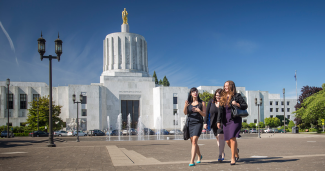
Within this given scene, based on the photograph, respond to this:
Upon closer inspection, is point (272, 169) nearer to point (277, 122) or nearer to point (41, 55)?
point (41, 55)

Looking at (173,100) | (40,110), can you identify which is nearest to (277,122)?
(173,100)

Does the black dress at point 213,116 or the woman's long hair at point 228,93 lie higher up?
the woman's long hair at point 228,93

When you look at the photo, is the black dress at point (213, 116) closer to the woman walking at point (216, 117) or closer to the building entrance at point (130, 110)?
the woman walking at point (216, 117)

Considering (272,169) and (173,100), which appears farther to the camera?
(173,100)

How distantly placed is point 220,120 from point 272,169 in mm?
1758

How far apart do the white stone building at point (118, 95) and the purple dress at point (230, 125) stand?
60447 millimetres

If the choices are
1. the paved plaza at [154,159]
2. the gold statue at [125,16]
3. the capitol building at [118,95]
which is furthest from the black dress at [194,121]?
the gold statue at [125,16]

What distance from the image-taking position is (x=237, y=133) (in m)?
7.32

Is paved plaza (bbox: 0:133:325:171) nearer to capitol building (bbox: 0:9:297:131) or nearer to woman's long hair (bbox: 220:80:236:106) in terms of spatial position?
woman's long hair (bbox: 220:80:236:106)

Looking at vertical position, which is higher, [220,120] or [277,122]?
[220,120]

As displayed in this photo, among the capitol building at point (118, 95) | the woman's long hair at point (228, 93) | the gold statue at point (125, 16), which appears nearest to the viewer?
the woman's long hair at point (228, 93)

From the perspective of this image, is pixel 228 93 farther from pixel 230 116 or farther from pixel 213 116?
pixel 213 116

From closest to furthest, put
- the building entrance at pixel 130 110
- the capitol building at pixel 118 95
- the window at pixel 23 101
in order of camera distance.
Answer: the capitol building at pixel 118 95 → the window at pixel 23 101 → the building entrance at pixel 130 110

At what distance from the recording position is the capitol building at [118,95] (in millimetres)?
68312
